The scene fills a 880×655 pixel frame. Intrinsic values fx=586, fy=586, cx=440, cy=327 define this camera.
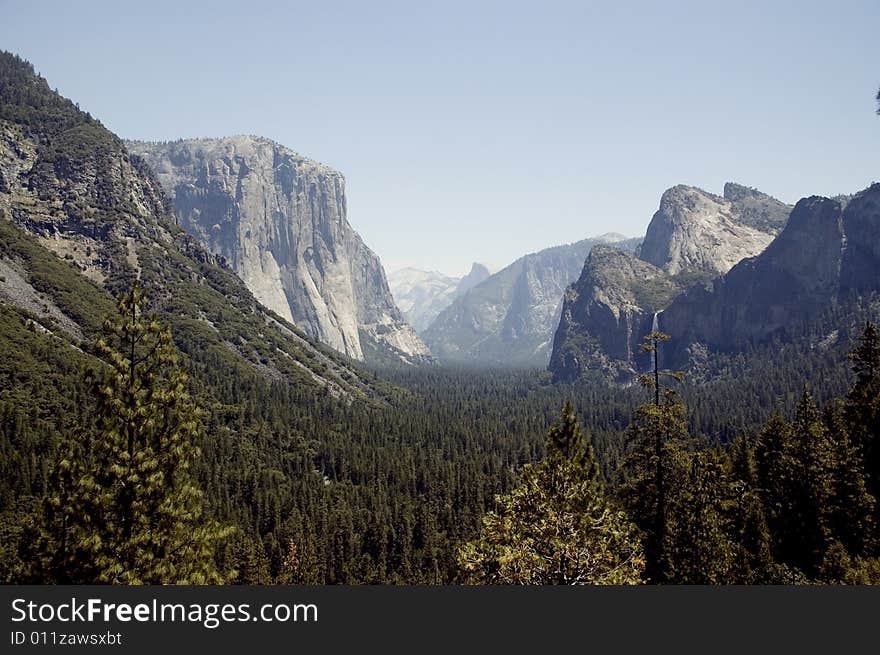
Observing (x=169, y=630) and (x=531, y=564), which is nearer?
(x=169, y=630)

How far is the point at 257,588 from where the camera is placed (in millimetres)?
14008

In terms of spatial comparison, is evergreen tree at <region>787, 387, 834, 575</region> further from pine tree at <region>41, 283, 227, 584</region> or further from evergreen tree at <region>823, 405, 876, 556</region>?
pine tree at <region>41, 283, 227, 584</region>

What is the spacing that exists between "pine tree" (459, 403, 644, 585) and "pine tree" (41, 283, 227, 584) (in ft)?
37.1

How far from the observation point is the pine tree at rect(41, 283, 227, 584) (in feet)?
68.4

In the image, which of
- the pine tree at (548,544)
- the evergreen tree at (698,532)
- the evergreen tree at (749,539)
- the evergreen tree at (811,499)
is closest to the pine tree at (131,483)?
the pine tree at (548,544)

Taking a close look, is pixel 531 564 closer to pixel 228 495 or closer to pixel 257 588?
pixel 257 588

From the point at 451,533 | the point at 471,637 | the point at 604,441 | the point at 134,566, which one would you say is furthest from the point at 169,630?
the point at 604,441

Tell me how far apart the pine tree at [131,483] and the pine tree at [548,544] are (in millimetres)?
11311

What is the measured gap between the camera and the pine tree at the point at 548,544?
18375 mm

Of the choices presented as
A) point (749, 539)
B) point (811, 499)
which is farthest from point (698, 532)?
point (749, 539)

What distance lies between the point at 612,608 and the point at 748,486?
1944 inches

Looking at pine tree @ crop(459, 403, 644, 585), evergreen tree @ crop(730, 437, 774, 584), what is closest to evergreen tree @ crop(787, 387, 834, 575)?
evergreen tree @ crop(730, 437, 774, 584)

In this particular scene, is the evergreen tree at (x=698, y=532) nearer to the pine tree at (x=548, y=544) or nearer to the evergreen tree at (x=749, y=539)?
the evergreen tree at (x=749, y=539)

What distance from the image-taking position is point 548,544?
1891 centimetres
